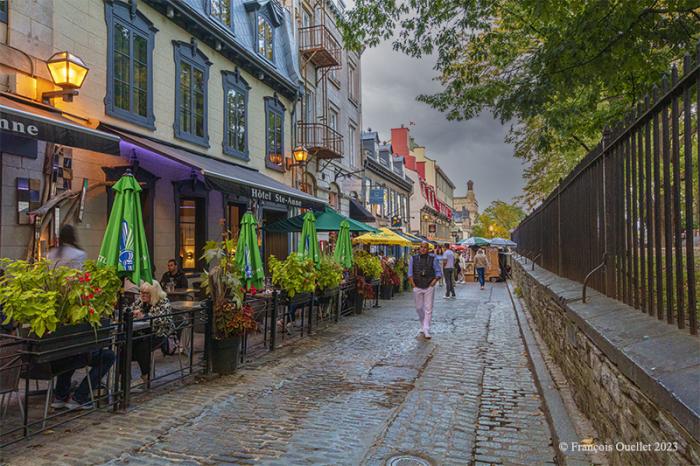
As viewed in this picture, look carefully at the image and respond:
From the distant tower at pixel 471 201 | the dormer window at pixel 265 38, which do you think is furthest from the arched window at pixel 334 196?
the distant tower at pixel 471 201

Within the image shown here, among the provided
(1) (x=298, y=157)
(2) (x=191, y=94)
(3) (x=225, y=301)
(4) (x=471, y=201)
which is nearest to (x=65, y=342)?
(3) (x=225, y=301)

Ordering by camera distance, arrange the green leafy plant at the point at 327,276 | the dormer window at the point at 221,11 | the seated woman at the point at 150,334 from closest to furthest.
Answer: the seated woman at the point at 150,334 < the green leafy plant at the point at 327,276 < the dormer window at the point at 221,11

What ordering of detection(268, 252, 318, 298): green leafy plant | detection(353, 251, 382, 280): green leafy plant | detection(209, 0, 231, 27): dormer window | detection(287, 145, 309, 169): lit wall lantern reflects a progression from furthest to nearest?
1. detection(287, 145, 309, 169): lit wall lantern
2. detection(353, 251, 382, 280): green leafy plant
3. detection(209, 0, 231, 27): dormer window
4. detection(268, 252, 318, 298): green leafy plant

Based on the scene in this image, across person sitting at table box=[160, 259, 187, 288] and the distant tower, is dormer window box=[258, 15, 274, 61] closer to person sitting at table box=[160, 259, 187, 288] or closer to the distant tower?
person sitting at table box=[160, 259, 187, 288]

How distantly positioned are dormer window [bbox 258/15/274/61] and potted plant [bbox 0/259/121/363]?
1241 cm

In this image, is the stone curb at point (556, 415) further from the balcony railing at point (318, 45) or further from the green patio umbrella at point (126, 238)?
the balcony railing at point (318, 45)

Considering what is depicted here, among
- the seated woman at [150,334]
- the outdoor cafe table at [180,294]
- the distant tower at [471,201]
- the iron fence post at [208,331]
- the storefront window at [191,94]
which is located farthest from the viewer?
the distant tower at [471,201]

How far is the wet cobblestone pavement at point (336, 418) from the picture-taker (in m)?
4.08

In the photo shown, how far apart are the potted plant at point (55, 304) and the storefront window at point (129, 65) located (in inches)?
227

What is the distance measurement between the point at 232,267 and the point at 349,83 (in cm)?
1950

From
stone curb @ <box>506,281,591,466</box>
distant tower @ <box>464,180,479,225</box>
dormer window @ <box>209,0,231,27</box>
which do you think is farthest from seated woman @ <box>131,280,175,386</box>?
distant tower @ <box>464,180,479,225</box>

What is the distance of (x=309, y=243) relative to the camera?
10031 mm

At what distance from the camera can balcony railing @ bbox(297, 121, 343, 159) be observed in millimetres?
18016

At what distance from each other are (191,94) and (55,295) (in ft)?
29.2
